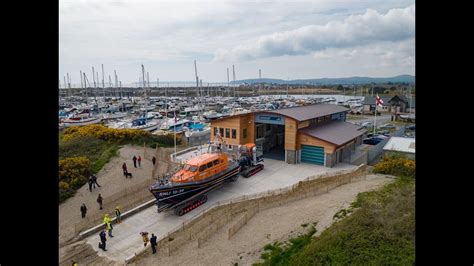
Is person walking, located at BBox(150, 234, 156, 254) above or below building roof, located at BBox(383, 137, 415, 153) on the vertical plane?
below

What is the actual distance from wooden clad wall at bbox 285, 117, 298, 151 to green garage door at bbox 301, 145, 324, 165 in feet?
3.36

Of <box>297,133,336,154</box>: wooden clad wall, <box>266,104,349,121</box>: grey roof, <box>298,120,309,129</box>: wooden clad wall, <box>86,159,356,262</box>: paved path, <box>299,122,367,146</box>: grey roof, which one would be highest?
<box>266,104,349,121</box>: grey roof

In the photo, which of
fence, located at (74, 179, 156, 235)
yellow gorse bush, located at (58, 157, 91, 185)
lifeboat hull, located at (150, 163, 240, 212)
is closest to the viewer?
fence, located at (74, 179, 156, 235)

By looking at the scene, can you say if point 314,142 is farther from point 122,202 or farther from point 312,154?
point 122,202

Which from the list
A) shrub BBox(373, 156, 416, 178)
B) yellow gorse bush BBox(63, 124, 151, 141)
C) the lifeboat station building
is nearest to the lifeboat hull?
the lifeboat station building

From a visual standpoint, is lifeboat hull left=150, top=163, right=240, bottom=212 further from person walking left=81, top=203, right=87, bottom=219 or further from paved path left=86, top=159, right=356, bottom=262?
person walking left=81, top=203, right=87, bottom=219

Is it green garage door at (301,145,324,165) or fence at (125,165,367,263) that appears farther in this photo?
green garage door at (301,145,324,165)

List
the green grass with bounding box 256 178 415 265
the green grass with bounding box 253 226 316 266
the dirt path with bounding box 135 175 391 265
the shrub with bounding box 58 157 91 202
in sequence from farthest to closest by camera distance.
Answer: the shrub with bounding box 58 157 91 202
the dirt path with bounding box 135 175 391 265
the green grass with bounding box 253 226 316 266
the green grass with bounding box 256 178 415 265

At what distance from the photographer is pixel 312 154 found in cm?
2881

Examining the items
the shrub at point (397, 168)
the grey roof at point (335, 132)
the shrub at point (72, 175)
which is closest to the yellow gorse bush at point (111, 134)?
the shrub at point (72, 175)

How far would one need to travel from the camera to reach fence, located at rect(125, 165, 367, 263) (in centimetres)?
1634
